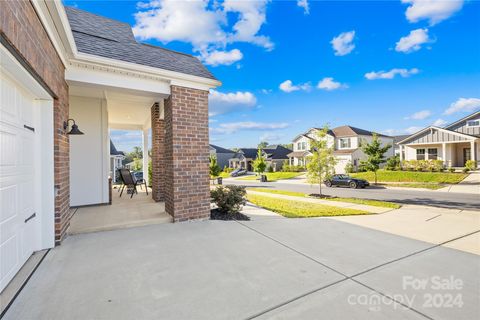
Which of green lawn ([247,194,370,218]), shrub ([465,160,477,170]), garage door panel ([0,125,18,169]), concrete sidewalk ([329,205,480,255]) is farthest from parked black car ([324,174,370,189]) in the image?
garage door panel ([0,125,18,169])

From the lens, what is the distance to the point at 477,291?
2480 millimetres

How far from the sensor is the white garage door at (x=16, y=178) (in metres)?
2.45

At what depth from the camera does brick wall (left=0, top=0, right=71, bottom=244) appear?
2.04 meters

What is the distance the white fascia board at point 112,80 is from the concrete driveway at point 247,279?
10.6 ft

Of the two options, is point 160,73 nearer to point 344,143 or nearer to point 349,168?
point 349,168

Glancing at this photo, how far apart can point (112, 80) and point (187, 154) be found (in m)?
2.30

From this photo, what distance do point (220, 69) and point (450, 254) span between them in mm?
14528

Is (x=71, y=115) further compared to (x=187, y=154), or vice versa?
(x=71, y=115)

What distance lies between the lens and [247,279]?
2697mm

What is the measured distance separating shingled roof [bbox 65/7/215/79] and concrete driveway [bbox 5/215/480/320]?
12.7 ft

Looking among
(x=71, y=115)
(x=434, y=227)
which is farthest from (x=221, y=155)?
(x=434, y=227)

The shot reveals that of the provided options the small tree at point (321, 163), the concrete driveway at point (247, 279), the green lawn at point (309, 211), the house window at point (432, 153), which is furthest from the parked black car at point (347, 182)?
the concrete driveway at point (247, 279)

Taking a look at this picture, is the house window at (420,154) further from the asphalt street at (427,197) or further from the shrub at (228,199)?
the shrub at (228,199)

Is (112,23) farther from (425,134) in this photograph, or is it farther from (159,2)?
(425,134)
